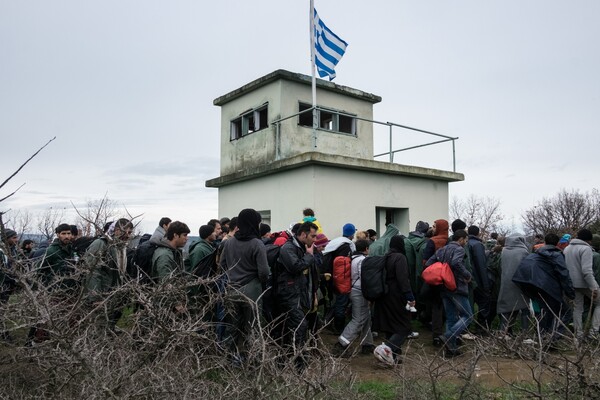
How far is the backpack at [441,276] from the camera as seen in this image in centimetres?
709

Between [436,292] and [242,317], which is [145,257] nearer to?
[242,317]

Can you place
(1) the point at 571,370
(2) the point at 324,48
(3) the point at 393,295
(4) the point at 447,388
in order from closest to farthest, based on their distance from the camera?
(1) the point at 571,370
(4) the point at 447,388
(3) the point at 393,295
(2) the point at 324,48

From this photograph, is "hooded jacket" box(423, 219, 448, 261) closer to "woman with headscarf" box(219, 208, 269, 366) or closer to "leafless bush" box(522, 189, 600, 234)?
"woman with headscarf" box(219, 208, 269, 366)

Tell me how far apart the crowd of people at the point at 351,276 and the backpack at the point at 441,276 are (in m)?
0.09

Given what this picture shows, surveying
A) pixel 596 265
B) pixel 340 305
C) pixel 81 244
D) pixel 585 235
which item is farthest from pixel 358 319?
pixel 596 265

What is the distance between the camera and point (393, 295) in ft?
22.7

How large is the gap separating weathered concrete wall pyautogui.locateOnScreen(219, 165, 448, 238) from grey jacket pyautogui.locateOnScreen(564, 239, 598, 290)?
166 inches

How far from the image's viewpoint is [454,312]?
7.24 meters

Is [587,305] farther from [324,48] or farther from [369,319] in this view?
[324,48]

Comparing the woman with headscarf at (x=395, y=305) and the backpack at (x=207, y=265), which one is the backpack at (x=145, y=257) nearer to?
the backpack at (x=207, y=265)

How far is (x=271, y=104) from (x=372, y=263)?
6225mm

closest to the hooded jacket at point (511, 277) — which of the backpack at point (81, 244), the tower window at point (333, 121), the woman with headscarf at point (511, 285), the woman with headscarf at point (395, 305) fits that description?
the woman with headscarf at point (511, 285)

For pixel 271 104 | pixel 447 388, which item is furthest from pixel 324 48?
pixel 447 388

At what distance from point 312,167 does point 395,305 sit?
4.12 m
